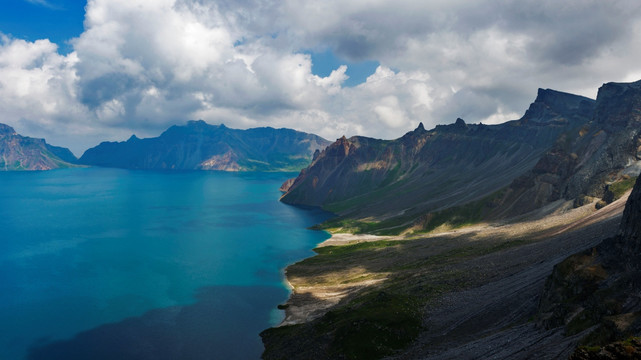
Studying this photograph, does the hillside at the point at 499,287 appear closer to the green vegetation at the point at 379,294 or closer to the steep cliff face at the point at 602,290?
the steep cliff face at the point at 602,290

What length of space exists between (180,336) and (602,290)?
85507mm

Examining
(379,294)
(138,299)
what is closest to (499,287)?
(379,294)

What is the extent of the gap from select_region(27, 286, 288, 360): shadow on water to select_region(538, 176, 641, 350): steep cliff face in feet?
197

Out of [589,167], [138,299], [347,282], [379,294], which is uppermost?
[589,167]

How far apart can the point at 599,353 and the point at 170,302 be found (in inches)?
4485

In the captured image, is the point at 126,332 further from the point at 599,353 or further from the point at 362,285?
the point at 599,353

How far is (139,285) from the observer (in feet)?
435

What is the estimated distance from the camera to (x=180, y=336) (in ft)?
310

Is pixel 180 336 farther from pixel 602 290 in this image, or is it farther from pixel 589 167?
pixel 589 167

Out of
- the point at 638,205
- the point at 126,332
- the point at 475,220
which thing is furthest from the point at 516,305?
the point at 475,220

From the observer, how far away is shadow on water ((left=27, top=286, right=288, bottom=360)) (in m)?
86.2

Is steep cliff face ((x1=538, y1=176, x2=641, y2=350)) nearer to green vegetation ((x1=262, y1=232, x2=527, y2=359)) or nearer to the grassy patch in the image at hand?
the grassy patch

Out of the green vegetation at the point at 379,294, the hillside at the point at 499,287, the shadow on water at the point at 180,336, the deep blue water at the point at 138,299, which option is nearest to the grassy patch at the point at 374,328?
the green vegetation at the point at 379,294

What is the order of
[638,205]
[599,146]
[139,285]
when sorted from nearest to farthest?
[638,205] → [139,285] → [599,146]
